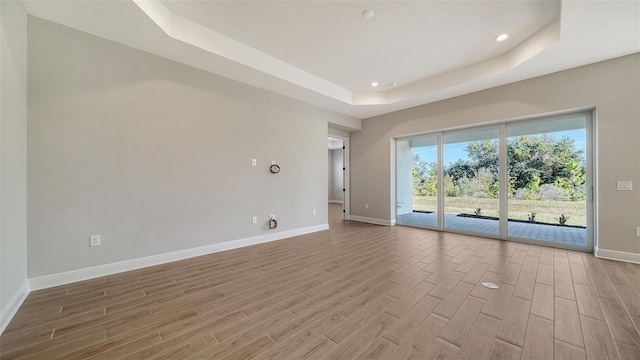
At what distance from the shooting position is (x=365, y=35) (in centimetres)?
303

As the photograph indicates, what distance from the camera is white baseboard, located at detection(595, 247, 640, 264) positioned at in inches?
120

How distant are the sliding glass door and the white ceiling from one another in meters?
1.03

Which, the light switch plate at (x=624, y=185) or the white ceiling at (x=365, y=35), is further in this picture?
the light switch plate at (x=624, y=185)

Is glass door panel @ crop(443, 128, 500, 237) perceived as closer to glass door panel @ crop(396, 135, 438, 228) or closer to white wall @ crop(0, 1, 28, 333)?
glass door panel @ crop(396, 135, 438, 228)

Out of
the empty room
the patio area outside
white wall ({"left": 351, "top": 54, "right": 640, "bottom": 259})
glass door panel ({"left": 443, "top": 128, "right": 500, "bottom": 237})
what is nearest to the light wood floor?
the empty room

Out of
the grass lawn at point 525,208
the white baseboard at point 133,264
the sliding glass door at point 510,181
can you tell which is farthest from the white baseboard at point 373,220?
the white baseboard at point 133,264

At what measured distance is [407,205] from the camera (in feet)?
18.7

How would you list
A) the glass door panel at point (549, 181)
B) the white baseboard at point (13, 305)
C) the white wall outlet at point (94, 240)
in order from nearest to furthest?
the white baseboard at point (13, 305) < the white wall outlet at point (94, 240) < the glass door panel at point (549, 181)

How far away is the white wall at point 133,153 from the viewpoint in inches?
94.2

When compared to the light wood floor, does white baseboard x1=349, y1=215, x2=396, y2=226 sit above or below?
above

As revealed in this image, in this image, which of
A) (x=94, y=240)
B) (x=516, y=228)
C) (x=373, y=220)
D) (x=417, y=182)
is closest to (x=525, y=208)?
(x=516, y=228)

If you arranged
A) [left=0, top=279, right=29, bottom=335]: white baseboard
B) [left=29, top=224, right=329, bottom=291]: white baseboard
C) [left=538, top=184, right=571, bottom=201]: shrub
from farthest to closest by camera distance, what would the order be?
[left=538, top=184, right=571, bottom=201]: shrub, [left=29, top=224, right=329, bottom=291]: white baseboard, [left=0, top=279, right=29, bottom=335]: white baseboard

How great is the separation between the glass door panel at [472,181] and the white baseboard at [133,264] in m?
3.88

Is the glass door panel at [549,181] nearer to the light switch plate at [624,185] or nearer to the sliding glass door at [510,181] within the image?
the sliding glass door at [510,181]
